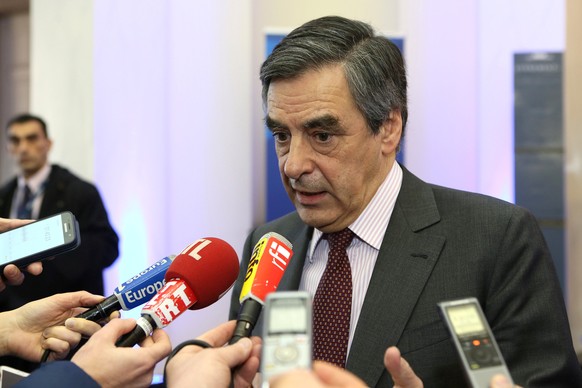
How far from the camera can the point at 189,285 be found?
1533mm

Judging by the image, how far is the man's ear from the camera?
2.04 m

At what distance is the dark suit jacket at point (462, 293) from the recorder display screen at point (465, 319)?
1.64 feet

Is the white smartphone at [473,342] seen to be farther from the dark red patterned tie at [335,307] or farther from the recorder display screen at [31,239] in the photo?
the recorder display screen at [31,239]

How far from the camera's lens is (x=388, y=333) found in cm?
179

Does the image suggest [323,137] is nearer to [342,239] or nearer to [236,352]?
[342,239]

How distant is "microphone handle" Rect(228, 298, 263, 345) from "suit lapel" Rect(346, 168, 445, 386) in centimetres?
49

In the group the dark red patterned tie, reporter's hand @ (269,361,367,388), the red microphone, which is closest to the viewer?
reporter's hand @ (269,361,367,388)

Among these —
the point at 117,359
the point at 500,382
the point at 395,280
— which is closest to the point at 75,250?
the point at 395,280

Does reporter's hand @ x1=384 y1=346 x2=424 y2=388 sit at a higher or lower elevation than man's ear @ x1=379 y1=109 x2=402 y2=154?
lower

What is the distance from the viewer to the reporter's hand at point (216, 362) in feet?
4.02

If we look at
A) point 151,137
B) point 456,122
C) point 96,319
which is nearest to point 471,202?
point 96,319

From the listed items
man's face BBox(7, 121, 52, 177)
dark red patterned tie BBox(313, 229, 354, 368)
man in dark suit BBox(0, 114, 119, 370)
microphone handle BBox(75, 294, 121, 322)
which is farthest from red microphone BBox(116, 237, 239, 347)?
man's face BBox(7, 121, 52, 177)

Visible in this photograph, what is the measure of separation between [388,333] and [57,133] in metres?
4.04

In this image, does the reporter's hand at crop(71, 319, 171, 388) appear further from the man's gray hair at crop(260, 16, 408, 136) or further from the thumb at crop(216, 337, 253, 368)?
the man's gray hair at crop(260, 16, 408, 136)
